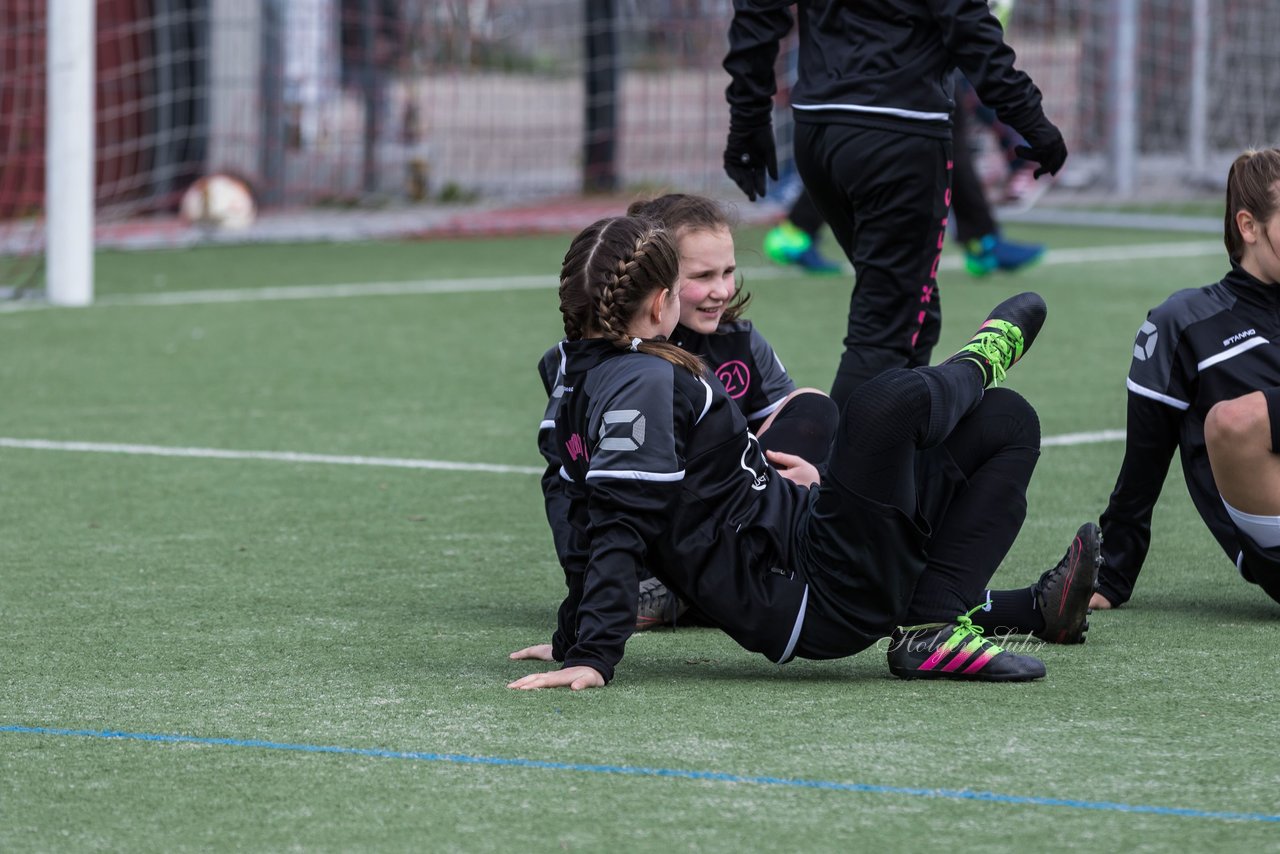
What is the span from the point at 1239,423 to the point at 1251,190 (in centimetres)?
50

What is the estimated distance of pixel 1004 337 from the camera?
351 cm

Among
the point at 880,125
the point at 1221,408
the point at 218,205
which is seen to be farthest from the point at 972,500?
the point at 218,205

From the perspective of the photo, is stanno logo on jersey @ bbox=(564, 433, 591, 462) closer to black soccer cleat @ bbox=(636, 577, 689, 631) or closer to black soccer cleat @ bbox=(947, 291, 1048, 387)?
black soccer cleat @ bbox=(636, 577, 689, 631)

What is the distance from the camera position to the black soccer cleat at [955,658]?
3.36 meters

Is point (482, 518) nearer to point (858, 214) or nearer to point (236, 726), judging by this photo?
point (858, 214)

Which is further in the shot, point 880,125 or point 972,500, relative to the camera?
point 880,125

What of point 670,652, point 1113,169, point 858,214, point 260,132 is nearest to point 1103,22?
point 1113,169

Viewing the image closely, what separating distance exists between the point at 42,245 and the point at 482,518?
21.9 ft

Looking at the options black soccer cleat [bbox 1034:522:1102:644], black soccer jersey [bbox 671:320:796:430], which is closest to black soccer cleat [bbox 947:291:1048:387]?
black soccer cleat [bbox 1034:522:1102:644]

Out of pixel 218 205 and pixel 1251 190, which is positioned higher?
pixel 1251 190

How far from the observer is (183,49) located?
548 inches

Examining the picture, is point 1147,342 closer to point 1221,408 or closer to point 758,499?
point 1221,408

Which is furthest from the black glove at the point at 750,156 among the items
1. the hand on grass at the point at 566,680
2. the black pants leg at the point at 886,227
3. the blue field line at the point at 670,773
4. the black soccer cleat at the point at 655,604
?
the blue field line at the point at 670,773

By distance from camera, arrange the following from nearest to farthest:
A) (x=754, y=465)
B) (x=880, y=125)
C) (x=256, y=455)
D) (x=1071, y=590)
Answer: (x=754, y=465), (x=1071, y=590), (x=880, y=125), (x=256, y=455)
